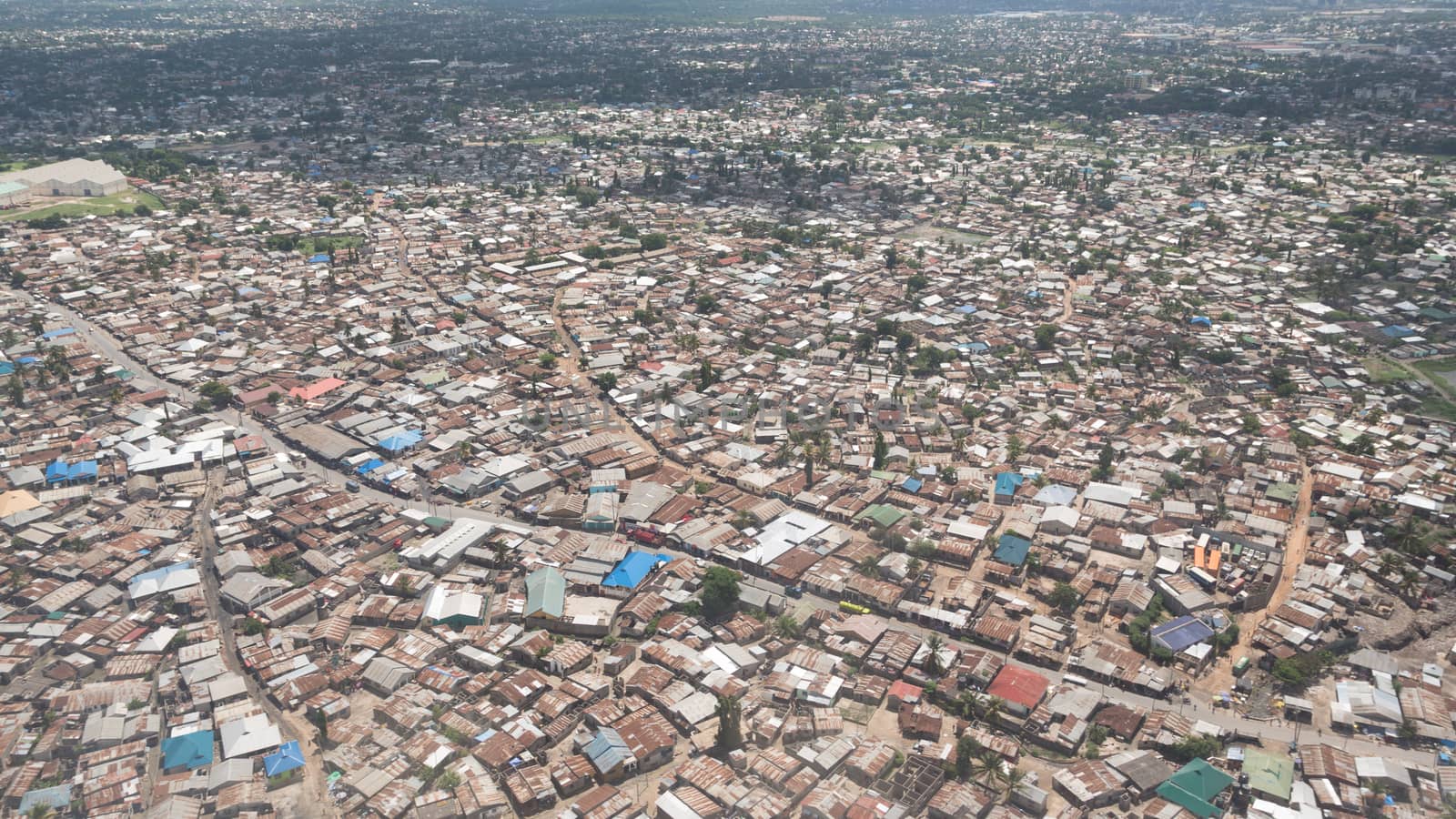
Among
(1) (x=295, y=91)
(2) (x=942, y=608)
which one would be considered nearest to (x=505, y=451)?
(2) (x=942, y=608)

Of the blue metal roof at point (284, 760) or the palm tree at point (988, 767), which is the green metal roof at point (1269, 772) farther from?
the blue metal roof at point (284, 760)

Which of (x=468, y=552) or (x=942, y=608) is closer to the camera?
(x=942, y=608)

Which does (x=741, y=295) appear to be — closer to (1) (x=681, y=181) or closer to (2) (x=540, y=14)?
(1) (x=681, y=181)

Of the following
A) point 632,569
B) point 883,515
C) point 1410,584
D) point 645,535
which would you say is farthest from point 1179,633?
point 645,535

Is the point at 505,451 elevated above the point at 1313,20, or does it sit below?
below

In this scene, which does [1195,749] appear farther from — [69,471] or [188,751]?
[69,471]

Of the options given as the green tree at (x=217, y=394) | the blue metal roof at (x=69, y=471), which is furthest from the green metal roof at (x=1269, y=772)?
the green tree at (x=217, y=394)

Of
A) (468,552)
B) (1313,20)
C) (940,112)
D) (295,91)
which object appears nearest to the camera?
(468,552)
